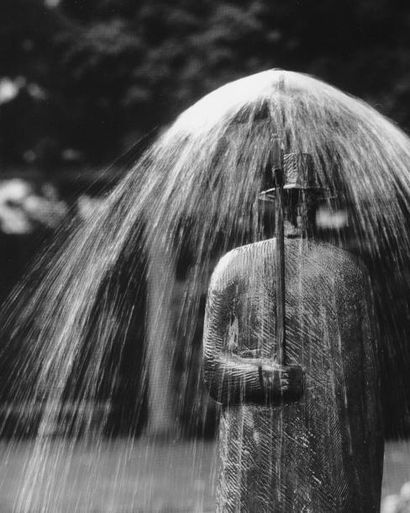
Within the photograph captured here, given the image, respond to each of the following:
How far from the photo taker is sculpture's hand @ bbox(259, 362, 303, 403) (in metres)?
1.96

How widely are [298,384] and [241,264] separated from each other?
0.38 metres

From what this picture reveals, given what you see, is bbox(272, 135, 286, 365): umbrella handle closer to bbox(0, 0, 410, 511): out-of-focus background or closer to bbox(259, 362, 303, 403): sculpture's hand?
bbox(259, 362, 303, 403): sculpture's hand

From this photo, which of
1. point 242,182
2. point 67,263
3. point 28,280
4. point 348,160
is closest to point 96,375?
point 28,280

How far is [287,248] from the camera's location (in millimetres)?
2156

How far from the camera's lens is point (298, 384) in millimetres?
1973

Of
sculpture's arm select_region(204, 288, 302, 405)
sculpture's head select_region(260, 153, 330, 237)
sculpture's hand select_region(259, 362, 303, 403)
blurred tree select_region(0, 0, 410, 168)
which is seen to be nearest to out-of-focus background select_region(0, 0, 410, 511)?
blurred tree select_region(0, 0, 410, 168)

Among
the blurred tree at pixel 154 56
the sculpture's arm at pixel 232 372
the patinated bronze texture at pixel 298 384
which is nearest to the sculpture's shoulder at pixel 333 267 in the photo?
the patinated bronze texture at pixel 298 384

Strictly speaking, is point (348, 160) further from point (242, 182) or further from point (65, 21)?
point (65, 21)

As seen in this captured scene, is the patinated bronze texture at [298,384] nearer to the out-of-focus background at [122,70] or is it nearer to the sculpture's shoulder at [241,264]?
the sculpture's shoulder at [241,264]

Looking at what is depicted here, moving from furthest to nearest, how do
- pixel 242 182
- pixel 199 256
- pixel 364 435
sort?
pixel 199 256
pixel 242 182
pixel 364 435

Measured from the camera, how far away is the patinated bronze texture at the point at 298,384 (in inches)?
78.0

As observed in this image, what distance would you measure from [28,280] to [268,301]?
175 inches

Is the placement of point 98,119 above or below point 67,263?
above

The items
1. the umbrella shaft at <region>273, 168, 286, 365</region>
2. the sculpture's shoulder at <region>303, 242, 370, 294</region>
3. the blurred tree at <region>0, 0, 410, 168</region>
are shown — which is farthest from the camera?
the blurred tree at <region>0, 0, 410, 168</region>
